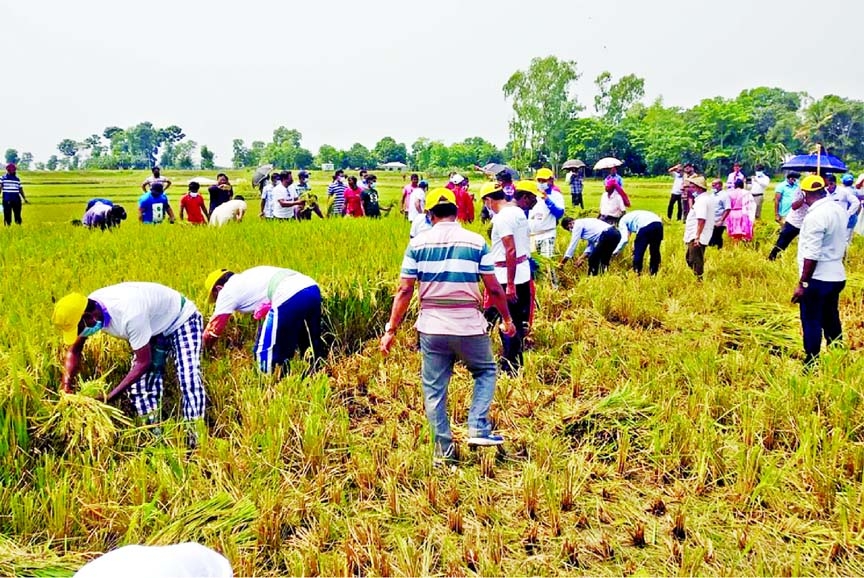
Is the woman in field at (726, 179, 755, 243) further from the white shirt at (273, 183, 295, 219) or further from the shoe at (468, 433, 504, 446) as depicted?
the shoe at (468, 433, 504, 446)

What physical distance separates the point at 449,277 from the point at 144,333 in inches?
67.4

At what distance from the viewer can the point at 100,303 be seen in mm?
3250

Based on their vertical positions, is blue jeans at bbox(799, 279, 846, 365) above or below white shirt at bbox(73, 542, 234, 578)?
below

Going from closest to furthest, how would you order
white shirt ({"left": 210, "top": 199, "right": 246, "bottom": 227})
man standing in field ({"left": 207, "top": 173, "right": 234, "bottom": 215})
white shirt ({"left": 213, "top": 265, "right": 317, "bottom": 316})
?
white shirt ({"left": 213, "top": 265, "right": 317, "bottom": 316})
white shirt ({"left": 210, "top": 199, "right": 246, "bottom": 227})
man standing in field ({"left": 207, "top": 173, "right": 234, "bottom": 215})

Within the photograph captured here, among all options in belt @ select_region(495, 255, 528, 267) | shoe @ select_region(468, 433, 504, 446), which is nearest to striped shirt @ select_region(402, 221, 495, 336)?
shoe @ select_region(468, 433, 504, 446)

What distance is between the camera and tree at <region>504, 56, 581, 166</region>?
52.7 metres

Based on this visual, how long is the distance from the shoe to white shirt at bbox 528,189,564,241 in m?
3.86

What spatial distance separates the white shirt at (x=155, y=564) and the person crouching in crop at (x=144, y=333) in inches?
94.6

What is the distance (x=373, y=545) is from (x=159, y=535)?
2.83ft

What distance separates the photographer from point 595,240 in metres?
7.10

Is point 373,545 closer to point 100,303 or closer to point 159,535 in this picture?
point 159,535

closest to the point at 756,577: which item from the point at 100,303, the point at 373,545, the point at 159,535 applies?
the point at 373,545

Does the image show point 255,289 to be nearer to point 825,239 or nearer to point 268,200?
point 825,239

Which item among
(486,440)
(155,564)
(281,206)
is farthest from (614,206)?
(155,564)
